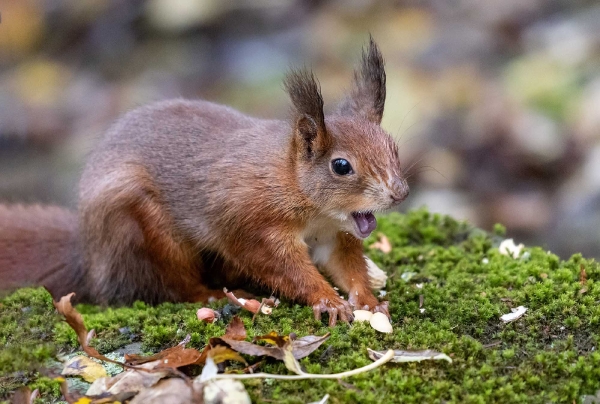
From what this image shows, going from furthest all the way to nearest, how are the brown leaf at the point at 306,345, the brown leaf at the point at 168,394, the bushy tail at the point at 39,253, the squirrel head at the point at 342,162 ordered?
the bushy tail at the point at 39,253, the squirrel head at the point at 342,162, the brown leaf at the point at 306,345, the brown leaf at the point at 168,394

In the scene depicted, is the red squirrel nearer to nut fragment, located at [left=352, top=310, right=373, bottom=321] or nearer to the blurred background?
nut fragment, located at [left=352, top=310, right=373, bottom=321]

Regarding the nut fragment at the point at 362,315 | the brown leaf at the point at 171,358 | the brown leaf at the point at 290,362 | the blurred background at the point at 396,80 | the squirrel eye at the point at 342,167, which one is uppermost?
the blurred background at the point at 396,80

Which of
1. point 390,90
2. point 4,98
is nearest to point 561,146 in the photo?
point 390,90

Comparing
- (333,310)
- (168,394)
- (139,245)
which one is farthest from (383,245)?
(168,394)

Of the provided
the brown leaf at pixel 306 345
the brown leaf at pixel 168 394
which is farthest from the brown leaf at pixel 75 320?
the brown leaf at pixel 306 345

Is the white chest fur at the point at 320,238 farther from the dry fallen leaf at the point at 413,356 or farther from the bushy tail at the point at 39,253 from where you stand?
the bushy tail at the point at 39,253

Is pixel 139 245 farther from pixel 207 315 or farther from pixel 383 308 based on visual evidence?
pixel 383 308

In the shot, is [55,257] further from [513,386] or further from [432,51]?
[432,51]
